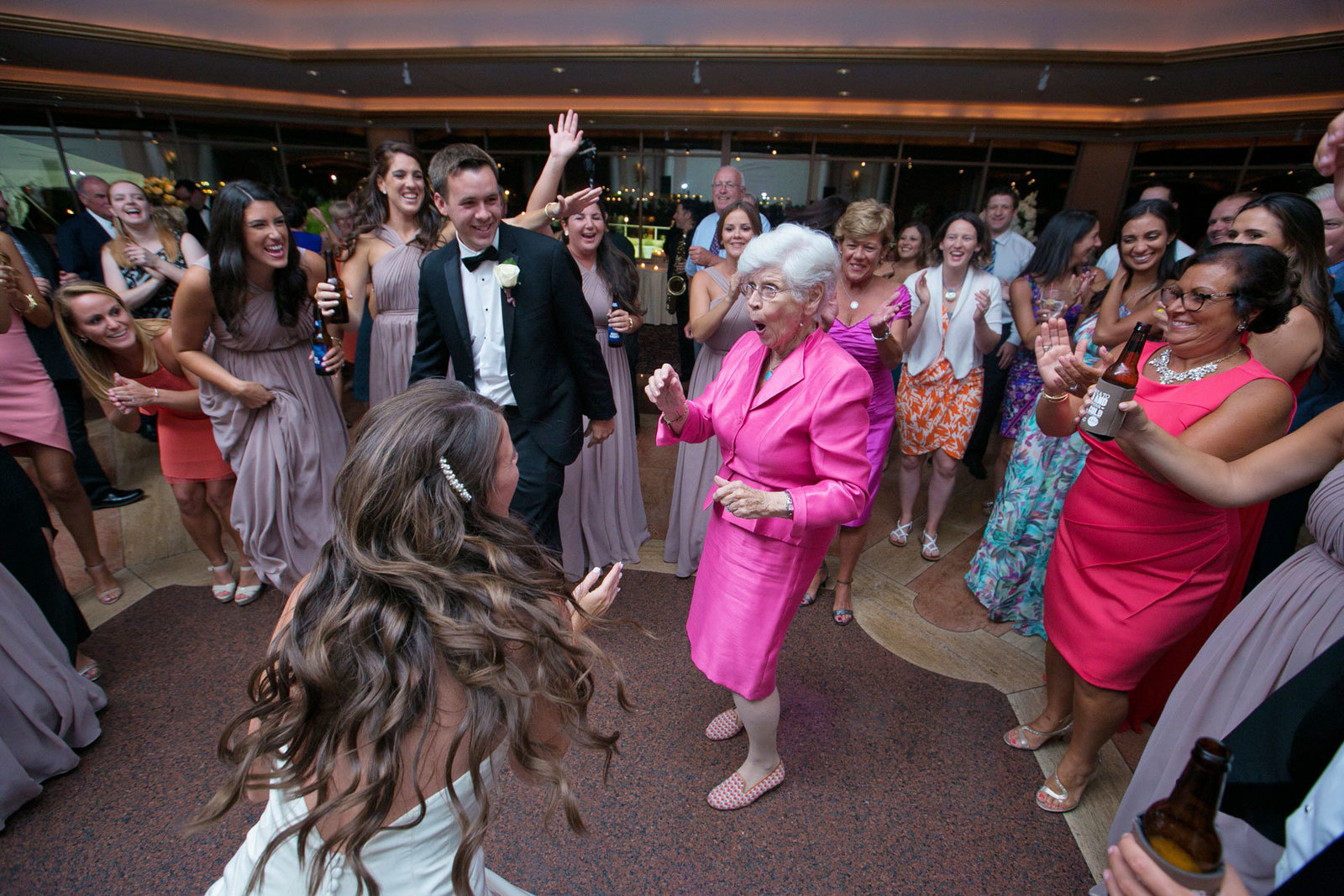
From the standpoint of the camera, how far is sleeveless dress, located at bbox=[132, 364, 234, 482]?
9.80 feet

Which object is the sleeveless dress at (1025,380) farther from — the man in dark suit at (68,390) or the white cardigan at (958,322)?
the man in dark suit at (68,390)

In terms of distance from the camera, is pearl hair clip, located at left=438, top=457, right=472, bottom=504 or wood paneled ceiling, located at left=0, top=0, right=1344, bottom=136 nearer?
pearl hair clip, located at left=438, top=457, right=472, bottom=504

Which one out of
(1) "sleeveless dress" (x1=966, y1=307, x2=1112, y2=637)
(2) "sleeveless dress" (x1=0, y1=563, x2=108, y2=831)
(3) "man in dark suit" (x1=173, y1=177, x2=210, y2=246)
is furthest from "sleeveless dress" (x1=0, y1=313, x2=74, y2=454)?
(3) "man in dark suit" (x1=173, y1=177, x2=210, y2=246)

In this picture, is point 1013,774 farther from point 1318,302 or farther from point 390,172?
point 390,172

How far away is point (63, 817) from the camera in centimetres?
201

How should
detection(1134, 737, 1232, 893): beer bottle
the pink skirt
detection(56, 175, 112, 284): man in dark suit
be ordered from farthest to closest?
detection(56, 175, 112, 284): man in dark suit
the pink skirt
detection(1134, 737, 1232, 893): beer bottle

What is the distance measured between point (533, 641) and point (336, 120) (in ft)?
38.8

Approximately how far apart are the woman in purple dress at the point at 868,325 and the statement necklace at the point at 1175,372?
1.02 meters

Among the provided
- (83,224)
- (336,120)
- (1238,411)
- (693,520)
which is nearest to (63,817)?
(693,520)

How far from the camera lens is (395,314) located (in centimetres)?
334

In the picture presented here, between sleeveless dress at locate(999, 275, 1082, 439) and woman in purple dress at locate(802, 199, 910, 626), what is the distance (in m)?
0.93

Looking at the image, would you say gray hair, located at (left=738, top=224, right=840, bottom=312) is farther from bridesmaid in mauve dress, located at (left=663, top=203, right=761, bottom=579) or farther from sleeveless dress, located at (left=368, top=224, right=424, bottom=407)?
sleeveless dress, located at (left=368, top=224, right=424, bottom=407)

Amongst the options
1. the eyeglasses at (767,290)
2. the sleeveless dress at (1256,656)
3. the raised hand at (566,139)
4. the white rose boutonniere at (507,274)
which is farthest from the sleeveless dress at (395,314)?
the sleeveless dress at (1256,656)

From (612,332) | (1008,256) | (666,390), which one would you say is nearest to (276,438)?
(612,332)
